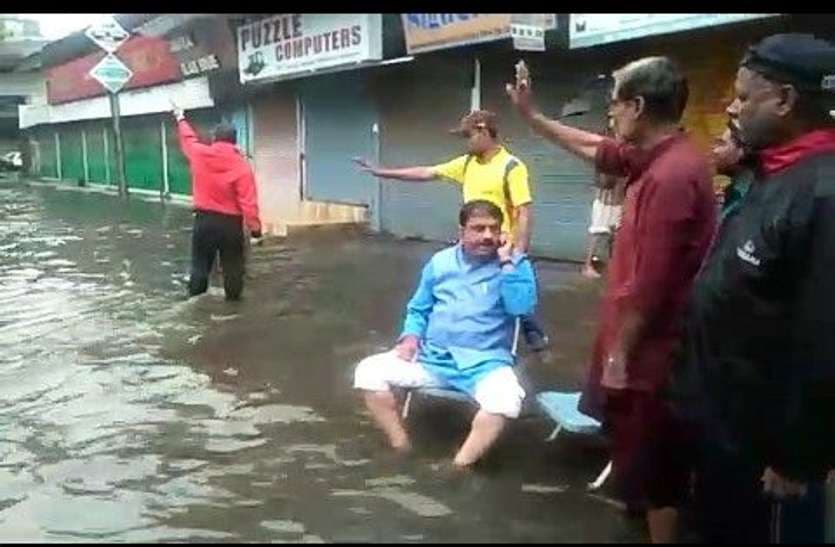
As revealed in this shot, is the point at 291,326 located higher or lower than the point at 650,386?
lower

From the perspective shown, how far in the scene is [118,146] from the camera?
196cm

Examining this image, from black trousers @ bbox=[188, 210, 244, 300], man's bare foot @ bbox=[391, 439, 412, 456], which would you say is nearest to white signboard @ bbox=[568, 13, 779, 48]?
man's bare foot @ bbox=[391, 439, 412, 456]

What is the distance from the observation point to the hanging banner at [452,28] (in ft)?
3.88

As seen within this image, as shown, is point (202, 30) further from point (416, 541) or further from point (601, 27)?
point (416, 541)

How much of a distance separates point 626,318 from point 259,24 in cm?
86

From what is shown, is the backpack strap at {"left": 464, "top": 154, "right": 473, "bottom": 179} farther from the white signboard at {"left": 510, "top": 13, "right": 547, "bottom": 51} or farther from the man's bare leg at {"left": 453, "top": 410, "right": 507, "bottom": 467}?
the white signboard at {"left": 510, "top": 13, "right": 547, "bottom": 51}

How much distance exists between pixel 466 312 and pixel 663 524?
1818mm

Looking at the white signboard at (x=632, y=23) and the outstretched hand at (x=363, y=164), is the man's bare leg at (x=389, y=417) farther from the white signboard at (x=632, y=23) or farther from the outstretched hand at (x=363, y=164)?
the white signboard at (x=632, y=23)

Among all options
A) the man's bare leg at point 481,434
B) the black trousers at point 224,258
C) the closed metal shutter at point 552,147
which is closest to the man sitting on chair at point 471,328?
the man's bare leg at point 481,434

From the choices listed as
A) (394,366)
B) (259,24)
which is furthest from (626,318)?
(394,366)

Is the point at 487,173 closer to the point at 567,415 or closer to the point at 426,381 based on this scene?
the point at 567,415

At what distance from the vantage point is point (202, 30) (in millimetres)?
1330

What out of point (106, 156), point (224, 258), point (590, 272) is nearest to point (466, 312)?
point (590, 272)
